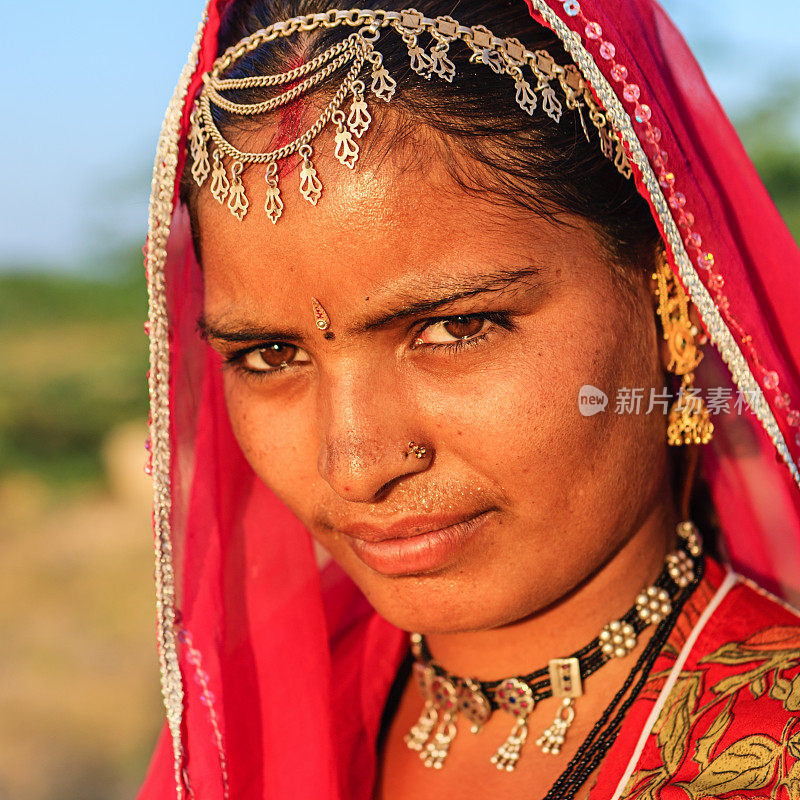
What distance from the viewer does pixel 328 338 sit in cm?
131

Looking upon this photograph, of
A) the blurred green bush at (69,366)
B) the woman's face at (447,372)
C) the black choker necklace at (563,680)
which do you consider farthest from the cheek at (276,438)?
the blurred green bush at (69,366)

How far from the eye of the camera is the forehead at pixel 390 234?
48.8 inches

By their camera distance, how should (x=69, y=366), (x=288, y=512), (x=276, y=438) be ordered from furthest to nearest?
1. (x=69, y=366)
2. (x=288, y=512)
3. (x=276, y=438)

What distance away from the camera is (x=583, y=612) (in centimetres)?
153

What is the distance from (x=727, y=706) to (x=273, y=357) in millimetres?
872

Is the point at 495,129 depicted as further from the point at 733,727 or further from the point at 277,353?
the point at 733,727

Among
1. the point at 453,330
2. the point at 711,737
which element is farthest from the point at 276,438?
the point at 711,737

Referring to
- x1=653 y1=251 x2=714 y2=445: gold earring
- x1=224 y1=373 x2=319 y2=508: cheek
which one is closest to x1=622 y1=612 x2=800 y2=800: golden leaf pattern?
x1=653 y1=251 x2=714 y2=445: gold earring

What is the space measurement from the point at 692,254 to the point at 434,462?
1.64 ft

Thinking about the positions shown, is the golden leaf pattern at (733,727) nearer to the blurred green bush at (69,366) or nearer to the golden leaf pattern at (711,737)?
the golden leaf pattern at (711,737)

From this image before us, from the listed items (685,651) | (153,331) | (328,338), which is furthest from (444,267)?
(685,651)

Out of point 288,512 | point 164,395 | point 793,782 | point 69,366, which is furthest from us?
point 69,366

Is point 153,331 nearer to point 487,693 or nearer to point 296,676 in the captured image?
point 296,676

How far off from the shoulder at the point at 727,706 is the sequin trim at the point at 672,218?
25 centimetres
